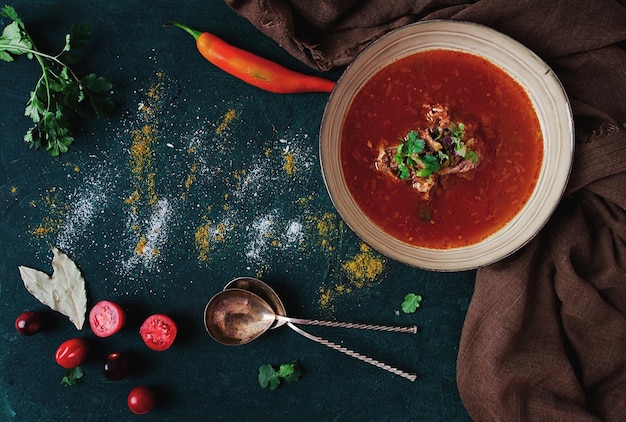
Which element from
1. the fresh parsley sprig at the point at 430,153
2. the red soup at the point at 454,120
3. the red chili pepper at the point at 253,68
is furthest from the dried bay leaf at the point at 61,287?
the fresh parsley sprig at the point at 430,153

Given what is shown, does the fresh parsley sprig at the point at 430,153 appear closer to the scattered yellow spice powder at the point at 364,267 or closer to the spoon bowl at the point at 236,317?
the scattered yellow spice powder at the point at 364,267

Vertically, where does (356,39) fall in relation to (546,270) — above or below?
above

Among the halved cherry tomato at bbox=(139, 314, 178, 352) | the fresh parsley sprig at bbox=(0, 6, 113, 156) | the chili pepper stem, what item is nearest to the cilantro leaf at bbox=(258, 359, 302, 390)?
the halved cherry tomato at bbox=(139, 314, 178, 352)

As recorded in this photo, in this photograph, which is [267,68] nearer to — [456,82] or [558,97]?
[456,82]

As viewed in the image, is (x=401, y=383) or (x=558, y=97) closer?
(x=558, y=97)

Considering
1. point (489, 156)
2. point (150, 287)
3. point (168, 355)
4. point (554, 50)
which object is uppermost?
point (554, 50)

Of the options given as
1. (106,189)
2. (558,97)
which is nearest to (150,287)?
(106,189)
